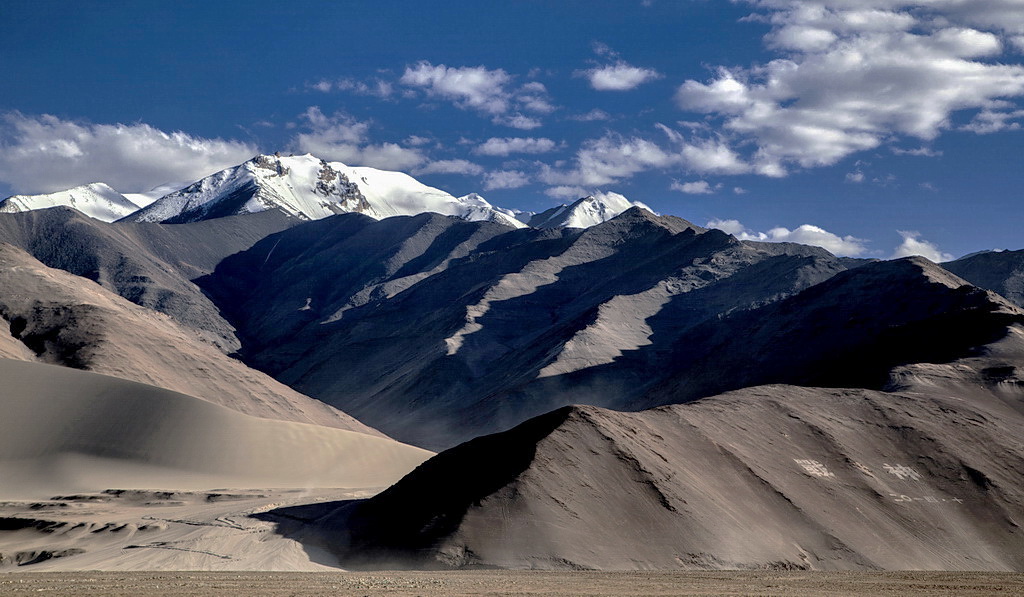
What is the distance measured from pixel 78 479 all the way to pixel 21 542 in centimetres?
1047

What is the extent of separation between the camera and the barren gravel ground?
21.2m

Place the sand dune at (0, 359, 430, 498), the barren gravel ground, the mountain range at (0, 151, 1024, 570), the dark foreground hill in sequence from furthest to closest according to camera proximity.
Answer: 1. the sand dune at (0, 359, 430, 498)
2. the mountain range at (0, 151, 1024, 570)
3. the dark foreground hill
4. the barren gravel ground

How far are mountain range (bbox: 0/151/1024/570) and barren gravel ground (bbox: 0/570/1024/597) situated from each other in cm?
277

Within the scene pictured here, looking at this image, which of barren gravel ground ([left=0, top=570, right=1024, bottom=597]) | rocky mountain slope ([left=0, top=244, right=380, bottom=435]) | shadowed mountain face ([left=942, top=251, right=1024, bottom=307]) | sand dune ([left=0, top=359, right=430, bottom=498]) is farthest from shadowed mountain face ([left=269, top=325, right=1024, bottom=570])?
shadowed mountain face ([left=942, top=251, right=1024, bottom=307])

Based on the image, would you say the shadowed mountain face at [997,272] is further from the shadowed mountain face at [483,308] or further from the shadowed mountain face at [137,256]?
the shadowed mountain face at [137,256]

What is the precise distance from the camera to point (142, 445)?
45.7 metres

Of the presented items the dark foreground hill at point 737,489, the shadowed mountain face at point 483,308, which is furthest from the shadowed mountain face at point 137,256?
the dark foreground hill at point 737,489

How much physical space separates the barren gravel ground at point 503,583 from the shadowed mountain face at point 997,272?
79900 millimetres

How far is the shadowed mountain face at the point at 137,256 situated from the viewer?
122688 millimetres

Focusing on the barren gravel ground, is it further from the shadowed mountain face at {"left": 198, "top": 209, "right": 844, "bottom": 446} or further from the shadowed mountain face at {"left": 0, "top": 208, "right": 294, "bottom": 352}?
the shadowed mountain face at {"left": 0, "top": 208, "right": 294, "bottom": 352}

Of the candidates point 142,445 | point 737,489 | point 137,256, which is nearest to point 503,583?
point 737,489

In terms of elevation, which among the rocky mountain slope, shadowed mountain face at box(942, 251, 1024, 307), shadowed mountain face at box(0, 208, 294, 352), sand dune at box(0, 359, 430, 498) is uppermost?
shadowed mountain face at box(0, 208, 294, 352)

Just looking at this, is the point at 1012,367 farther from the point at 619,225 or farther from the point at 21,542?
the point at 619,225

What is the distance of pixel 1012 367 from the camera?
53.0m
